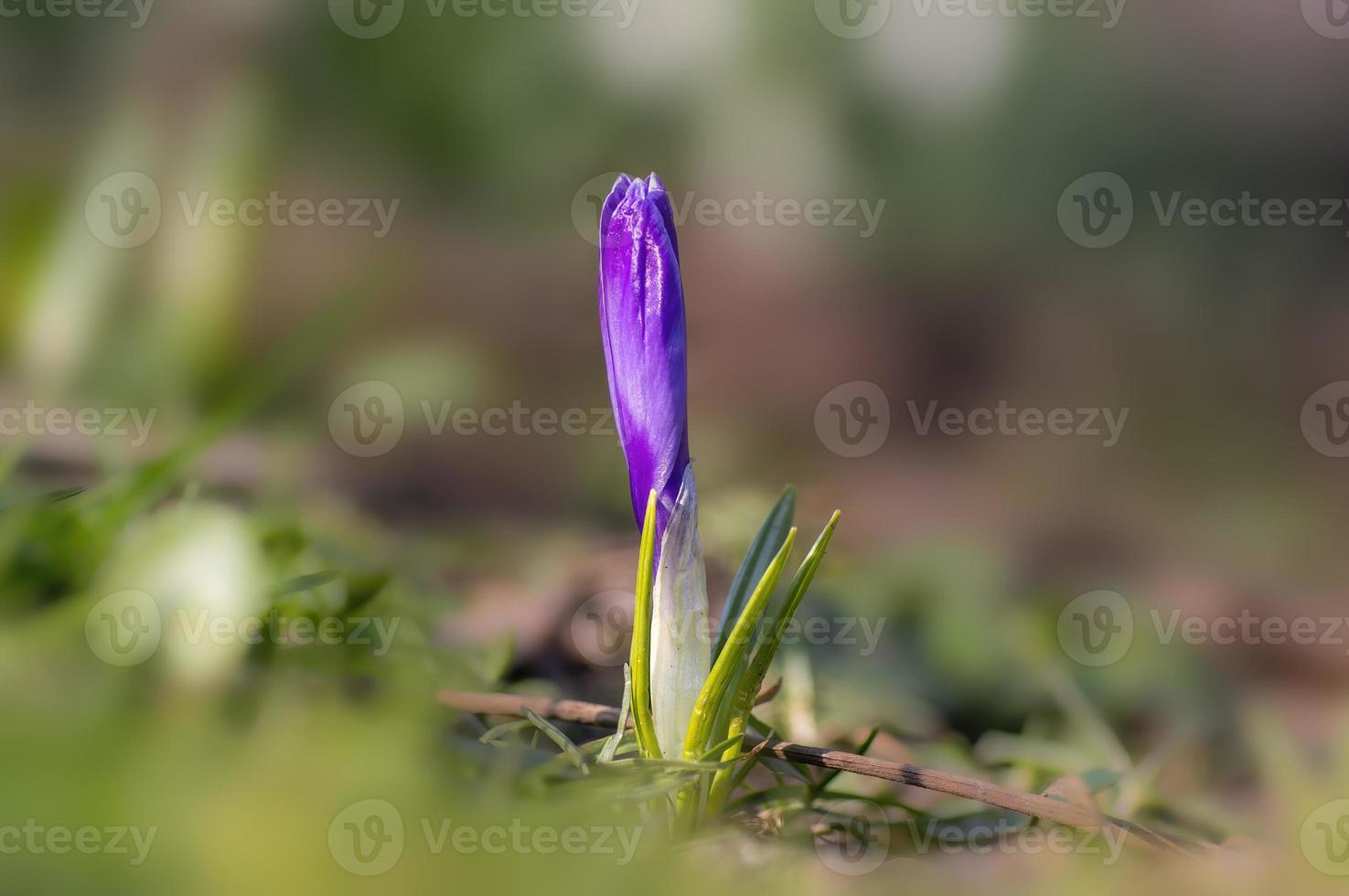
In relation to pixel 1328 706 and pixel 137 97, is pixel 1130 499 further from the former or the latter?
pixel 137 97

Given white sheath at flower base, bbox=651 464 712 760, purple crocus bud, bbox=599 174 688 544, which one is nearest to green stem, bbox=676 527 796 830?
white sheath at flower base, bbox=651 464 712 760

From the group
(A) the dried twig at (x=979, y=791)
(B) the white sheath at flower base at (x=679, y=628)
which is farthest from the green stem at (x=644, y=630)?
(A) the dried twig at (x=979, y=791)

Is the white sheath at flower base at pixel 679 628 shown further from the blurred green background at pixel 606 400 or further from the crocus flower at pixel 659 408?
the blurred green background at pixel 606 400

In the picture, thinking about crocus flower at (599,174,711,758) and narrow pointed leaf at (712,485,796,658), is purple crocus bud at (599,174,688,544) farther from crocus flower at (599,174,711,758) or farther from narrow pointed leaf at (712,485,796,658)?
narrow pointed leaf at (712,485,796,658)

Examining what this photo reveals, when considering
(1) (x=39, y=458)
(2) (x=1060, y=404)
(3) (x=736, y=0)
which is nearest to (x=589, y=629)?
(1) (x=39, y=458)

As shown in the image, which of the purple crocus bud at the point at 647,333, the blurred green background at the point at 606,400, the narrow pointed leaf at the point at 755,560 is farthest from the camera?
the narrow pointed leaf at the point at 755,560

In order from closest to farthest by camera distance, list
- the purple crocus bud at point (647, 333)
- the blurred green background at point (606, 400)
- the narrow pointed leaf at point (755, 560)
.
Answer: the blurred green background at point (606, 400) < the purple crocus bud at point (647, 333) < the narrow pointed leaf at point (755, 560)

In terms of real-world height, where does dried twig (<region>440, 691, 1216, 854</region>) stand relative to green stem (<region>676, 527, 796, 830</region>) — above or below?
below
